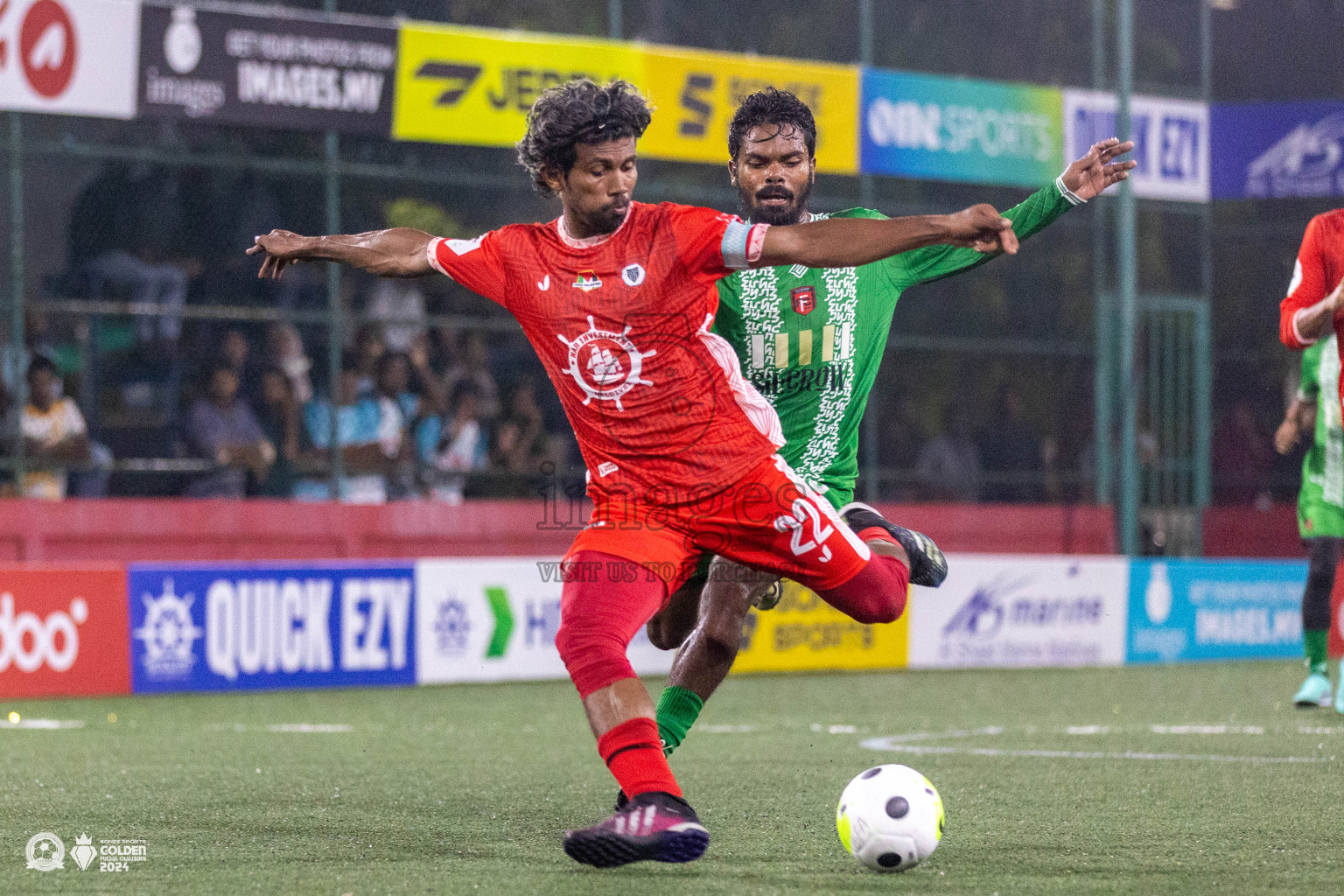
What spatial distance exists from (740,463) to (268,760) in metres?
3.47

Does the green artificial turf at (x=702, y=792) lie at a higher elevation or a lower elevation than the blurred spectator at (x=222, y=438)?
lower

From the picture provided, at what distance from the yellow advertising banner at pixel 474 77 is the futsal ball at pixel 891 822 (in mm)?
10824

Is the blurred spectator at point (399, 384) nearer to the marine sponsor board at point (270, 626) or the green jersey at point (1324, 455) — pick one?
the marine sponsor board at point (270, 626)

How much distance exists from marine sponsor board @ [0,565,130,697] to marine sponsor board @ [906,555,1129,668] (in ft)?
18.1

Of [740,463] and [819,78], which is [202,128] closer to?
[819,78]

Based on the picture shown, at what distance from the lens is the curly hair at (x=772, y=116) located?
6.05m

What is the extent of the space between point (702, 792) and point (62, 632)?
19.0 feet

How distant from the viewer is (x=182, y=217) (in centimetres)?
1478

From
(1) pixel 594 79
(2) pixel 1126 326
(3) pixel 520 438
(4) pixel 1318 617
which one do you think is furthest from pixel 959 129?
(4) pixel 1318 617

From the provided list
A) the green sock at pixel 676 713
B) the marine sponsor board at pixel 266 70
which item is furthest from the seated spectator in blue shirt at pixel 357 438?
the green sock at pixel 676 713

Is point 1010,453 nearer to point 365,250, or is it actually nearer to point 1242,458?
point 1242,458

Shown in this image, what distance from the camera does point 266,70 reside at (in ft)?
47.5

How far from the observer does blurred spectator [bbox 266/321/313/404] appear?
14688mm

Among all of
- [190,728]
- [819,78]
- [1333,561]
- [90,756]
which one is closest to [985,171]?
[819,78]
